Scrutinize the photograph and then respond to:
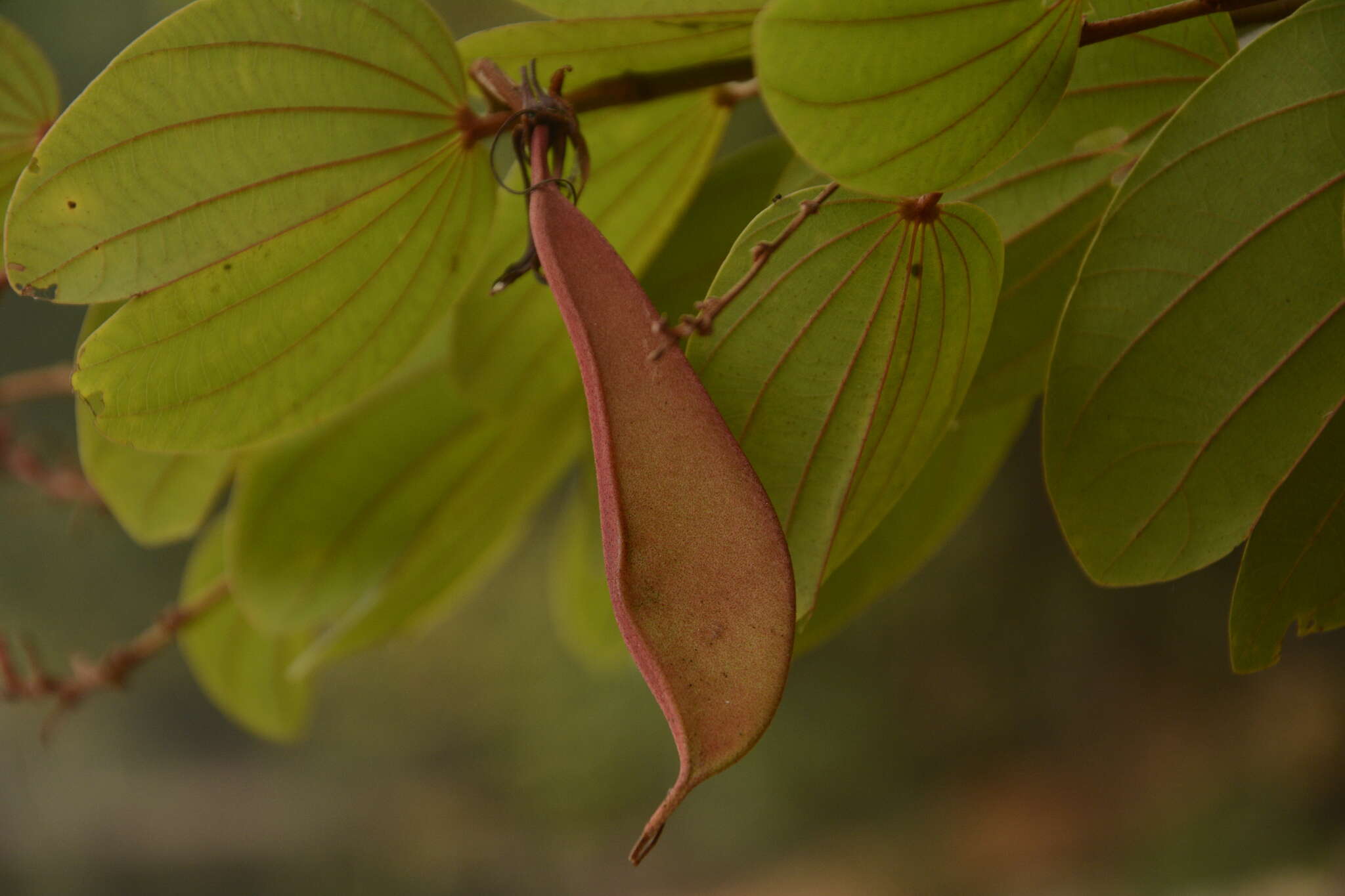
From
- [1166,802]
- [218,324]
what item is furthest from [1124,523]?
[1166,802]

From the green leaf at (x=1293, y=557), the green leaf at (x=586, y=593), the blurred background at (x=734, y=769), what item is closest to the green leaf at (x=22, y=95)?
the green leaf at (x=586, y=593)

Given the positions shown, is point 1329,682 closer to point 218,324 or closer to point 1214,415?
point 1214,415

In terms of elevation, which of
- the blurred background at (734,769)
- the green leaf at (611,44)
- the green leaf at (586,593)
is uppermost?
the green leaf at (611,44)

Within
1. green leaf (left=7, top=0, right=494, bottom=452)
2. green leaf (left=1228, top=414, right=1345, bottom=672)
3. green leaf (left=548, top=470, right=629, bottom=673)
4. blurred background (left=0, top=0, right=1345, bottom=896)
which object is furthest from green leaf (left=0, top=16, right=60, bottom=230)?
blurred background (left=0, top=0, right=1345, bottom=896)

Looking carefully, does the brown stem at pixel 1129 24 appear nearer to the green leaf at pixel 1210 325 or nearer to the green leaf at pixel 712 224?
the green leaf at pixel 1210 325

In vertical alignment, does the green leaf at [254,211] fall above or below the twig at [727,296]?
above

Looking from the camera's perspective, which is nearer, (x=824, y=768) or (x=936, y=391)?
(x=936, y=391)

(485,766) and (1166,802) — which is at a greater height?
(485,766)
